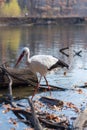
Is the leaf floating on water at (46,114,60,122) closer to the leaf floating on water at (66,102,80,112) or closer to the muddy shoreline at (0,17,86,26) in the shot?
the leaf floating on water at (66,102,80,112)

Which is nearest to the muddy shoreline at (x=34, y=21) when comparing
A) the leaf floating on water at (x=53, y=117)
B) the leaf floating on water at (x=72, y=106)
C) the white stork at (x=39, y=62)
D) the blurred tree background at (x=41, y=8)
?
the blurred tree background at (x=41, y=8)

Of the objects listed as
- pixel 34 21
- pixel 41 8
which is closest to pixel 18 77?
pixel 34 21

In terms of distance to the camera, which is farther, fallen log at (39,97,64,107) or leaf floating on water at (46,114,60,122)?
fallen log at (39,97,64,107)

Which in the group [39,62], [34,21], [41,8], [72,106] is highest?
[39,62]

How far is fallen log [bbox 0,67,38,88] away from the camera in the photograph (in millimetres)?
14695

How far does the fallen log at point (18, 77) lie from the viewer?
14.7m

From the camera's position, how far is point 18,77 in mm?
14820

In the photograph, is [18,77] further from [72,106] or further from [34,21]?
[34,21]

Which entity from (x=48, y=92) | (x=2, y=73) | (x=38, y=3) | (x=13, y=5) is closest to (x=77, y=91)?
(x=48, y=92)

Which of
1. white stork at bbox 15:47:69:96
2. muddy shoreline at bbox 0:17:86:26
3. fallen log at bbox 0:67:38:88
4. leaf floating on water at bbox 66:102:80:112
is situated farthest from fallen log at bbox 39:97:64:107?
muddy shoreline at bbox 0:17:86:26

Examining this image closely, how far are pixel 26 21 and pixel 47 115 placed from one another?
3611 inches

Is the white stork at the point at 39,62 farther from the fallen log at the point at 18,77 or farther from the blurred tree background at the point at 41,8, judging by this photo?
the blurred tree background at the point at 41,8

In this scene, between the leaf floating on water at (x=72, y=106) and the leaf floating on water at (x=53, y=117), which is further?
the leaf floating on water at (x=72, y=106)

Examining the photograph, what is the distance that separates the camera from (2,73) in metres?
14.7
